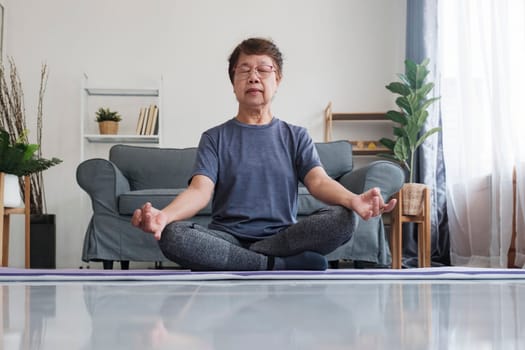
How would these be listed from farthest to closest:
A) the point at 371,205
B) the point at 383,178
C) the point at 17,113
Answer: the point at 17,113, the point at 383,178, the point at 371,205

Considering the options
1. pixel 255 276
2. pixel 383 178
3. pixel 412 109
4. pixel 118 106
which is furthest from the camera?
pixel 118 106

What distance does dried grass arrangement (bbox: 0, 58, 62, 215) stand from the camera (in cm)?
399

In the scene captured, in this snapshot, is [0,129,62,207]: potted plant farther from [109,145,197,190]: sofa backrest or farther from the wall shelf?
the wall shelf

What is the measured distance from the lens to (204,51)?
4.48m

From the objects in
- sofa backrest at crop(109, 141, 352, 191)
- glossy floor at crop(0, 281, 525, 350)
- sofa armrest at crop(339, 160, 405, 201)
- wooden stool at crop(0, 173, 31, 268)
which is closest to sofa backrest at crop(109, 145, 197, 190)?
sofa backrest at crop(109, 141, 352, 191)

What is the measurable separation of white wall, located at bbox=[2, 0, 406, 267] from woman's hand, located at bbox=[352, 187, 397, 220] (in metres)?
3.02

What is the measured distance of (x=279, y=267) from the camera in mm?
1608

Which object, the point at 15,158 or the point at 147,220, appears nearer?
the point at 147,220

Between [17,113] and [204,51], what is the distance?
1.39 metres

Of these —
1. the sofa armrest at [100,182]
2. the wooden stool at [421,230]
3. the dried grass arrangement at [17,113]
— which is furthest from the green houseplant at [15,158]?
the wooden stool at [421,230]

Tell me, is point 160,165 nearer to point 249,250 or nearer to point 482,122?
point 482,122

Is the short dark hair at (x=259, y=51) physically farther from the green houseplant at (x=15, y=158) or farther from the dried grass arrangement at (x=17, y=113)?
the dried grass arrangement at (x=17, y=113)

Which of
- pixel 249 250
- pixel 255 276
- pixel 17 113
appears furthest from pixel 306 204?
pixel 17 113

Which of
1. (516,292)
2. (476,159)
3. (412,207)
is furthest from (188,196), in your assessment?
(476,159)
